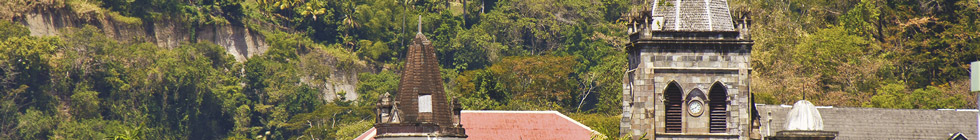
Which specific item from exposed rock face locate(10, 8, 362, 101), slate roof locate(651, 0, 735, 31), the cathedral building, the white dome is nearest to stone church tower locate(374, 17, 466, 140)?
the cathedral building

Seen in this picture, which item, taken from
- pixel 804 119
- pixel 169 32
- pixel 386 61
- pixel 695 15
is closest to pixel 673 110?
pixel 695 15

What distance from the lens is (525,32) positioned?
169750mm

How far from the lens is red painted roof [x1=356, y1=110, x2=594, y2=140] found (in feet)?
277

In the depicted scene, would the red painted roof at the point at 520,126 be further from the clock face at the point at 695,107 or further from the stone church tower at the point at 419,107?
the clock face at the point at 695,107

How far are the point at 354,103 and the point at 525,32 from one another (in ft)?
60.8

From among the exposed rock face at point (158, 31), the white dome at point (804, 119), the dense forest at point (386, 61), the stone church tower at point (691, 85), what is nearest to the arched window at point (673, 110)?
the stone church tower at point (691, 85)

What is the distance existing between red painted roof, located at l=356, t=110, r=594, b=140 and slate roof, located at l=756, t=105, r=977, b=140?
38.0 ft

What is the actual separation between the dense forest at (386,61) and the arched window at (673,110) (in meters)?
39.1

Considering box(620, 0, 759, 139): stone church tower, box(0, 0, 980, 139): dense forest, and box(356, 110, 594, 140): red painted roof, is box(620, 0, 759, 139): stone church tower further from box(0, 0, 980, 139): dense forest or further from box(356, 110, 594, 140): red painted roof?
box(0, 0, 980, 139): dense forest

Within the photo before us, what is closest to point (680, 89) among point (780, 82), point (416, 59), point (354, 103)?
point (416, 59)

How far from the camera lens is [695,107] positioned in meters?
62.0

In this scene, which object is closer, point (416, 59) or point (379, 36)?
point (416, 59)

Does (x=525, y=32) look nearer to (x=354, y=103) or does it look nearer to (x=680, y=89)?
(x=354, y=103)

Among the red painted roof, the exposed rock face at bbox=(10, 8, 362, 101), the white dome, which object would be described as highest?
the exposed rock face at bbox=(10, 8, 362, 101)
